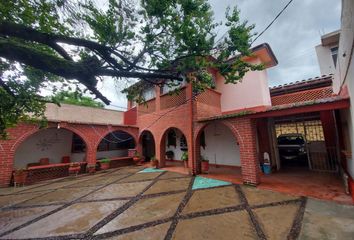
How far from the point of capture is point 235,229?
3.17 m

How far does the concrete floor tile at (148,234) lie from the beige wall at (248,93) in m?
7.32

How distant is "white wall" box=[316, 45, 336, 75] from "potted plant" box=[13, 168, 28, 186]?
60.6ft

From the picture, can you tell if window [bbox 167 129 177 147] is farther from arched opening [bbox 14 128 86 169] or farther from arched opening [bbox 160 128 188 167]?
arched opening [bbox 14 128 86 169]

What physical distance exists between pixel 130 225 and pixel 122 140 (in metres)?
10.6

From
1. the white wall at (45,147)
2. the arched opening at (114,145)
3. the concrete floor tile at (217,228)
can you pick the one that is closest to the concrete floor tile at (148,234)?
the concrete floor tile at (217,228)

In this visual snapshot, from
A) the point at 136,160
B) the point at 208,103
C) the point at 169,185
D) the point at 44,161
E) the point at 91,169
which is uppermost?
the point at 208,103

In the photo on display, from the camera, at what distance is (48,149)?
1044cm

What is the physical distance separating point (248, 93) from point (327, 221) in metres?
6.44

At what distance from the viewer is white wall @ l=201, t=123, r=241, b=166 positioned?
8.84 m

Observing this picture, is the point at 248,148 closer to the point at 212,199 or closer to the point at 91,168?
the point at 212,199

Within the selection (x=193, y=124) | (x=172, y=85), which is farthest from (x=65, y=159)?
(x=172, y=85)

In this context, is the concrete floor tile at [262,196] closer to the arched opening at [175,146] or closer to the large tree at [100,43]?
the large tree at [100,43]

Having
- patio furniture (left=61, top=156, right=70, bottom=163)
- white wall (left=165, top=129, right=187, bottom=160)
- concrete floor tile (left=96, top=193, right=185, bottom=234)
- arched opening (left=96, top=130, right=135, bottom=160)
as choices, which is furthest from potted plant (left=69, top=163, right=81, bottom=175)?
white wall (left=165, top=129, right=187, bottom=160)

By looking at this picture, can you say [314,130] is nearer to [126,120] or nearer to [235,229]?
[235,229]
